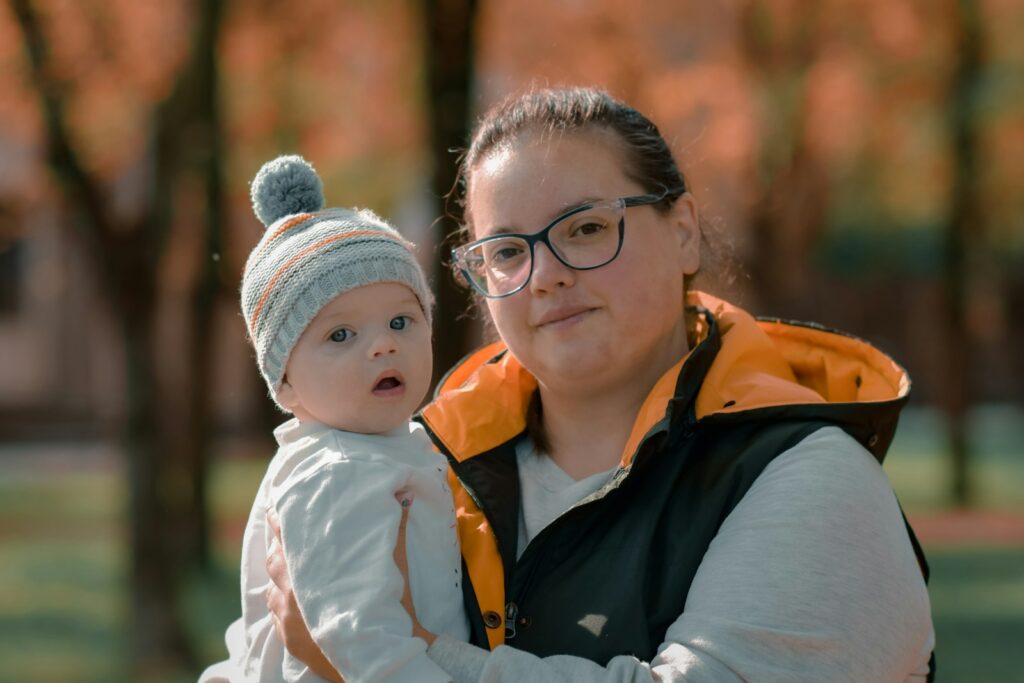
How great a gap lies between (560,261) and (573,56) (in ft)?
34.9

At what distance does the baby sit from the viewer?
2.03 meters

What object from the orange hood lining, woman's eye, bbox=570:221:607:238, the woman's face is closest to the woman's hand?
the orange hood lining

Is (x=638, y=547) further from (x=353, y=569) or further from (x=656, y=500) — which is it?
(x=353, y=569)

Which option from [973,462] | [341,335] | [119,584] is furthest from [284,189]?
[973,462]

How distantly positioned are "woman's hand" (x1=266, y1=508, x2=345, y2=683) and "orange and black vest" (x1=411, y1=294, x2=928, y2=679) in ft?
1.00

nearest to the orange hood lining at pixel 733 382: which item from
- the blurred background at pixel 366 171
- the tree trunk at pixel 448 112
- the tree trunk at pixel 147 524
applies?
the blurred background at pixel 366 171

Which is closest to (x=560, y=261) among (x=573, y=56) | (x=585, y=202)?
(x=585, y=202)

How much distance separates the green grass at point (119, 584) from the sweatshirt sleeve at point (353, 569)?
17.5 ft

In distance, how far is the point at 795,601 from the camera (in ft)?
6.16

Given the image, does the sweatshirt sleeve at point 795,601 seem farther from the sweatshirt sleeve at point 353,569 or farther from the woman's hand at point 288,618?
the woman's hand at point 288,618

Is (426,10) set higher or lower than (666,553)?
higher

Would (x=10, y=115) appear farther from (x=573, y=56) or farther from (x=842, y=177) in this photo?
(x=842, y=177)

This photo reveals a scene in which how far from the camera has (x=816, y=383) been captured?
254cm

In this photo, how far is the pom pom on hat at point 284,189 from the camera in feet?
8.16
